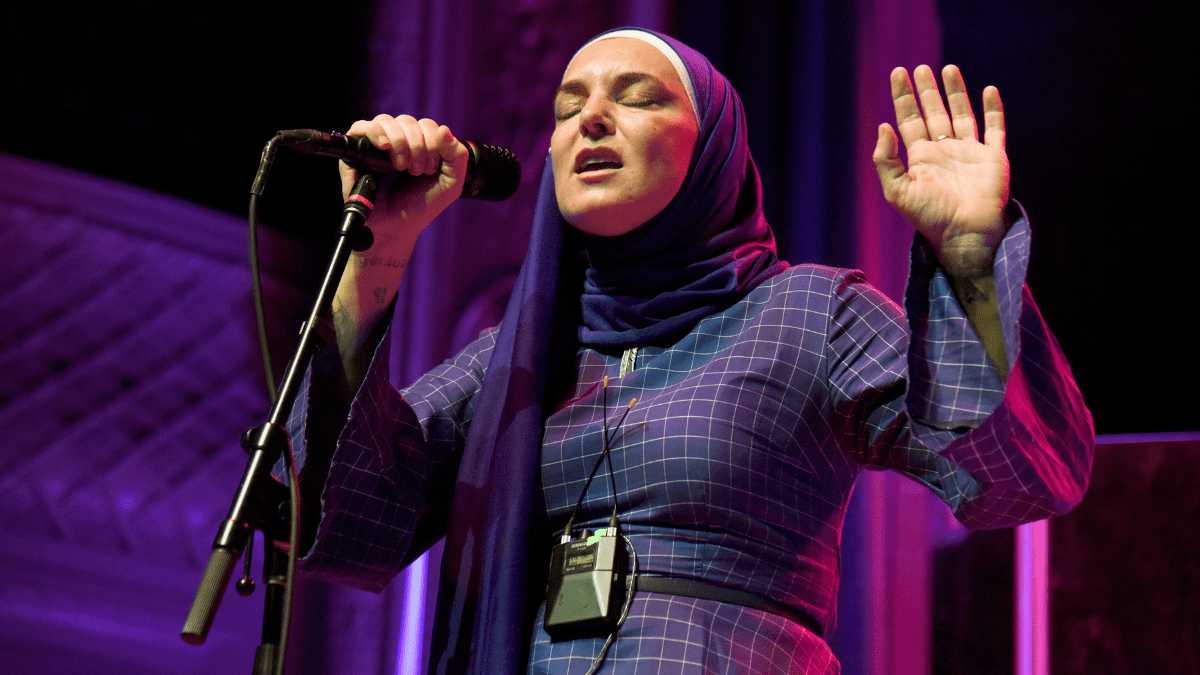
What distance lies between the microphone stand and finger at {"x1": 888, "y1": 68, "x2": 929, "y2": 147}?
56 cm

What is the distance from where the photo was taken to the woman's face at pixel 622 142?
130 cm

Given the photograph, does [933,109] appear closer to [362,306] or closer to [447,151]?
[447,151]

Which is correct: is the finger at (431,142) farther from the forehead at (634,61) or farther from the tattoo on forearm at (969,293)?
the tattoo on forearm at (969,293)

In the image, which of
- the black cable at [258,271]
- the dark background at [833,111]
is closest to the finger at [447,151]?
the black cable at [258,271]

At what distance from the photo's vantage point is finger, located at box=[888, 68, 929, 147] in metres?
1.04

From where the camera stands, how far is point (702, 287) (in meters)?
1.29

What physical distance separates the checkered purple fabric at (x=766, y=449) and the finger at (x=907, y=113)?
127 mm

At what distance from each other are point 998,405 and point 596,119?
63cm

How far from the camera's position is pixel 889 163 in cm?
101

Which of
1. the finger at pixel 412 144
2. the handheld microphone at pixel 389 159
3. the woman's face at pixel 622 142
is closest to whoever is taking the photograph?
the handheld microphone at pixel 389 159

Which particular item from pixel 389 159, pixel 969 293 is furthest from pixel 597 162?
pixel 969 293

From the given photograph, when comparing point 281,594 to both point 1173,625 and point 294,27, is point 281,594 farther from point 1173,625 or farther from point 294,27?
point 294,27

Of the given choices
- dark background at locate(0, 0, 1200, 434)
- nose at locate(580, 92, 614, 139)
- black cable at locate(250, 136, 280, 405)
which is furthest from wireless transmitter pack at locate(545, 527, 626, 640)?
dark background at locate(0, 0, 1200, 434)

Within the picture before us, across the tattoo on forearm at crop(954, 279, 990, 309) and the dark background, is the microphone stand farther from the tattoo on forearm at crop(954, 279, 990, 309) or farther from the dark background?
the dark background
